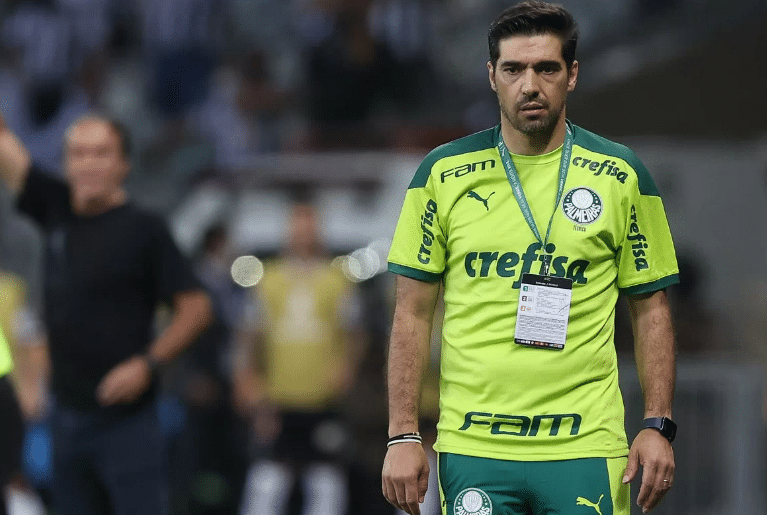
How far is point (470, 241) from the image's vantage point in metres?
4.48

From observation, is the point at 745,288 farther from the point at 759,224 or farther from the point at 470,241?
the point at 470,241

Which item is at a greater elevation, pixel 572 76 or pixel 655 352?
pixel 572 76

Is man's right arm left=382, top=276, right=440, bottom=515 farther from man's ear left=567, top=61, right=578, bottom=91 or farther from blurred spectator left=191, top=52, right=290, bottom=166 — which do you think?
blurred spectator left=191, top=52, right=290, bottom=166

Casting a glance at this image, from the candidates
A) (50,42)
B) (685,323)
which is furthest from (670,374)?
(50,42)

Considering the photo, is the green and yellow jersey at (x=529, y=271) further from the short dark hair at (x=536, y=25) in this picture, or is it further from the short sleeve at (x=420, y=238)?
the short dark hair at (x=536, y=25)

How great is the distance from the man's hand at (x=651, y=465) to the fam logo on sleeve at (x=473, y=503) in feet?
1.34

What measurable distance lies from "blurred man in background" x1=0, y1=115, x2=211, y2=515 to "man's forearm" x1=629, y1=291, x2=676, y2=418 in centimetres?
280

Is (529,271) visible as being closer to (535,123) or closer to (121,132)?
(535,123)

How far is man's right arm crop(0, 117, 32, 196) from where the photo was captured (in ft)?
21.5

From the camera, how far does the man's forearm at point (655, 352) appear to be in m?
4.50

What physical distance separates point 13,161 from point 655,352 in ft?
10.7

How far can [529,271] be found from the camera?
443 cm

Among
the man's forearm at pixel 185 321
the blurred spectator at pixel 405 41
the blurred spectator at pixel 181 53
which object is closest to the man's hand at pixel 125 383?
the man's forearm at pixel 185 321

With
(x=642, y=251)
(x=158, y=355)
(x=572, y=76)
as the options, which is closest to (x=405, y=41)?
(x=158, y=355)
